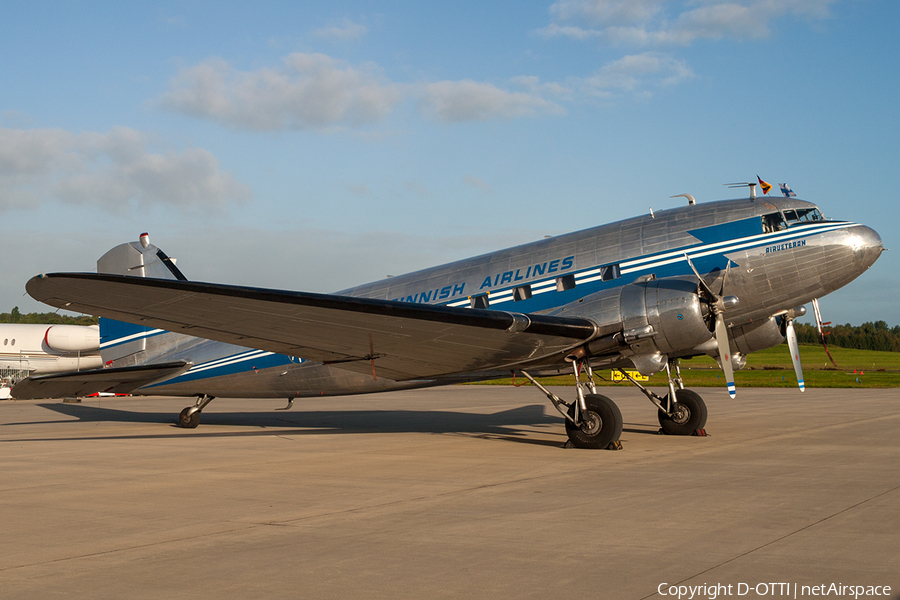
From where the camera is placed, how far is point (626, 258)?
510 inches

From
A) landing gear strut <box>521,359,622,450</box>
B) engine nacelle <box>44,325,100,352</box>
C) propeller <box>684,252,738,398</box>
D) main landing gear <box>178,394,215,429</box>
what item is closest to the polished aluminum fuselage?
propeller <box>684,252,738,398</box>

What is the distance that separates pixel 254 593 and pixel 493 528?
2.45m

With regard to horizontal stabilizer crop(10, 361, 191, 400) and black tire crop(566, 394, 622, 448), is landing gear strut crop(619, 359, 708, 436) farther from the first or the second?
horizontal stabilizer crop(10, 361, 191, 400)

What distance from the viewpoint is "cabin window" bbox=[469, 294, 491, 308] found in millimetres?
13914

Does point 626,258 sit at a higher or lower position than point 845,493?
higher

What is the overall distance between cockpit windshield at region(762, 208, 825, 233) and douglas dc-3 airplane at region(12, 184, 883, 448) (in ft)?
0.08

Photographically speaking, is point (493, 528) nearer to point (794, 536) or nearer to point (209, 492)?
point (794, 536)

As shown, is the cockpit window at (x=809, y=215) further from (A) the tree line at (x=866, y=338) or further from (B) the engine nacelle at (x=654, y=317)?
(A) the tree line at (x=866, y=338)

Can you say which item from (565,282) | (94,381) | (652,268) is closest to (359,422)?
(94,381)

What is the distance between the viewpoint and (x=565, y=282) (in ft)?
43.5

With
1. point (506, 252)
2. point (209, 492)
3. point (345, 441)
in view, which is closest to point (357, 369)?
point (345, 441)

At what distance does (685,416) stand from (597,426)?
139 inches

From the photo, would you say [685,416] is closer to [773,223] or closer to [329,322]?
[773,223]

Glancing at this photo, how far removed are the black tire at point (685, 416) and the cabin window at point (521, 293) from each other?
4033mm
